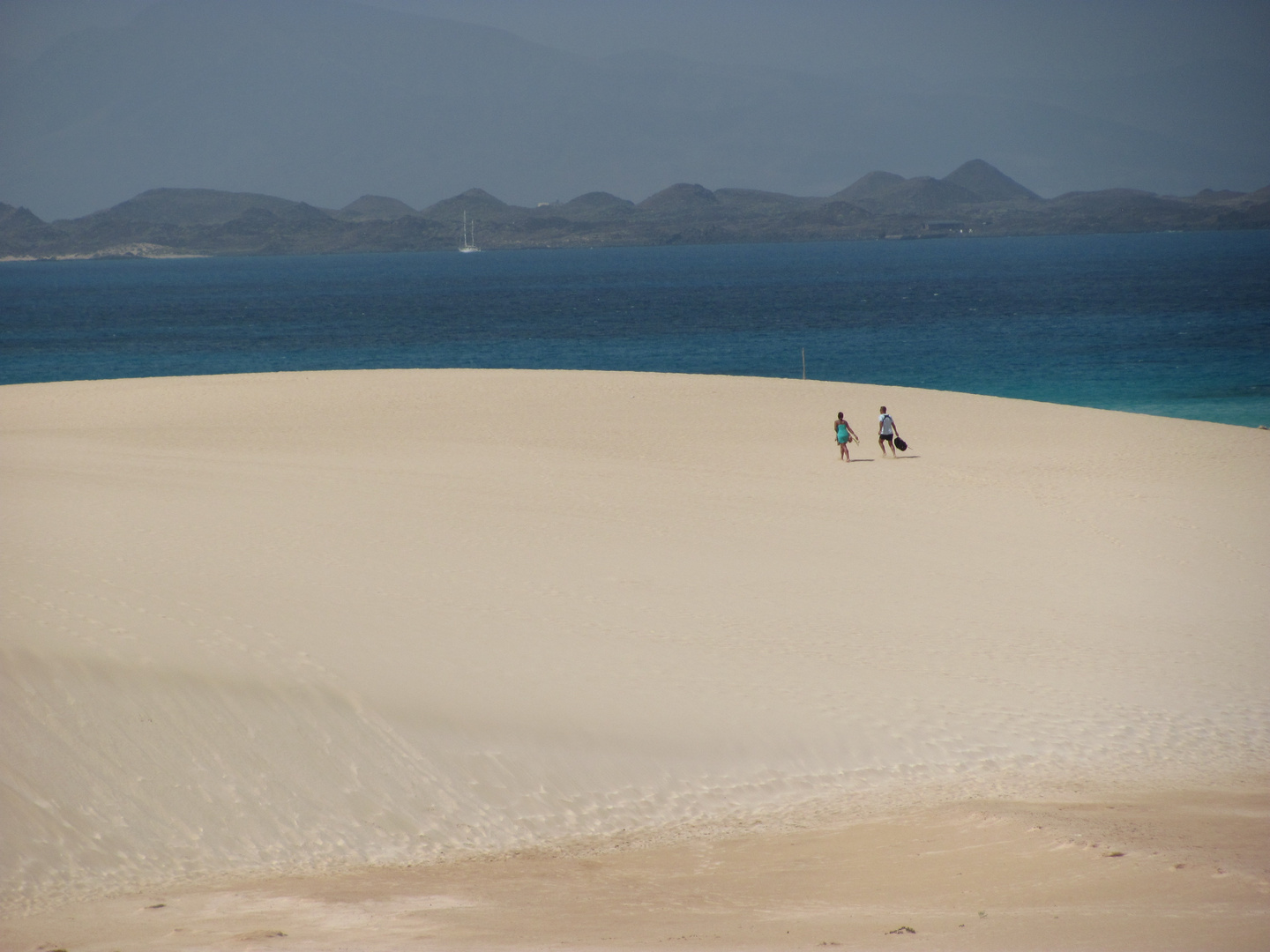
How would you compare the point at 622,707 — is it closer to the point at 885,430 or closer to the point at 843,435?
the point at 843,435

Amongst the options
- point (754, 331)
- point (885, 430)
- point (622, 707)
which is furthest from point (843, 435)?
point (754, 331)

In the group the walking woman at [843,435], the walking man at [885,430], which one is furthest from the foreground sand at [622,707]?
the walking man at [885,430]

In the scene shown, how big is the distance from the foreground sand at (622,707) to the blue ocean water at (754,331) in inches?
950

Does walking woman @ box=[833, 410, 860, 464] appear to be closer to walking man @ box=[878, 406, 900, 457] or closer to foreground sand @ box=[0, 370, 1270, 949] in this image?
walking man @ box=[878, 406, 900, 457]

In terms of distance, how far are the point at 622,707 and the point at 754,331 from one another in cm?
5439

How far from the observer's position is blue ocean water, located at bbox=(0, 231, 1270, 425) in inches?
1793

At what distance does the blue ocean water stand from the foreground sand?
24.1 m

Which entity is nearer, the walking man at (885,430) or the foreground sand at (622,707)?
the foreground sand at (622,707)

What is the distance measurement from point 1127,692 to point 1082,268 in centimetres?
13447

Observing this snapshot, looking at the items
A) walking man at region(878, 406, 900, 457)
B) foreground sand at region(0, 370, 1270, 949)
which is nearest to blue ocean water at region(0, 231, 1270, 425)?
walking man at region(878, 406, 900, 457)

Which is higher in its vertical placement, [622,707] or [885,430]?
[885,430]

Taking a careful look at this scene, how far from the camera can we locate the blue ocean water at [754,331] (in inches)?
1793

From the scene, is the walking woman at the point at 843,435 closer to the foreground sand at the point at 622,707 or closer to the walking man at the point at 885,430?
the walking man at the point at 885,430

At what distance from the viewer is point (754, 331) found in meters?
63.4
